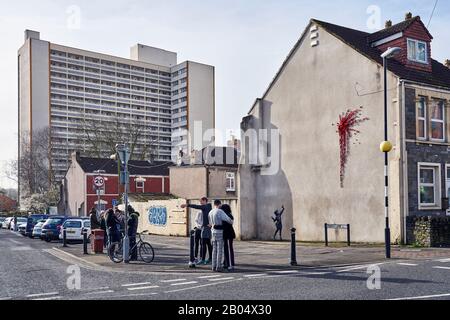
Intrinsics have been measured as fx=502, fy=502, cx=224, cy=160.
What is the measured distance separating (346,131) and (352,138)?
0.50 m

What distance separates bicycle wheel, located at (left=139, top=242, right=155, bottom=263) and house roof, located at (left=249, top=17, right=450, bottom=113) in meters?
12.4

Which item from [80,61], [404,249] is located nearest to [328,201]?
[404,249]

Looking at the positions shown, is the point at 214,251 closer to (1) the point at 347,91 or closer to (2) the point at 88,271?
(2) the point at 88,271

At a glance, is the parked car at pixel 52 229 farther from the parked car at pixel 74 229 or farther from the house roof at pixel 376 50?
the house roof at pixel 376 50

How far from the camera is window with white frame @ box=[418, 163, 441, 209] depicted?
21.2 meters

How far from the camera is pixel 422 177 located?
21297 mm

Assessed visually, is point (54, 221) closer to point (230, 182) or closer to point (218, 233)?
point (218, 233)

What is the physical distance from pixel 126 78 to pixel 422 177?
96.0 meters

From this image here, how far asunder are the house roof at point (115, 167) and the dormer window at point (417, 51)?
127 ft

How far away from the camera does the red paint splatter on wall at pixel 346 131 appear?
22.7 meters

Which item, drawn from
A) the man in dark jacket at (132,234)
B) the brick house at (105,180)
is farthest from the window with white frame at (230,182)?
the man in dark jacket at (132,234)

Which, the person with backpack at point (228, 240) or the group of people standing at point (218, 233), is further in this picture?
the person with backpack at point (228, 240)

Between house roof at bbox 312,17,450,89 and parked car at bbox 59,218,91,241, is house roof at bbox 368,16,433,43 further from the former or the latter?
parked car at bbox 59,218,91,241

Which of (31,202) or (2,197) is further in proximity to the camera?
(2,197)
